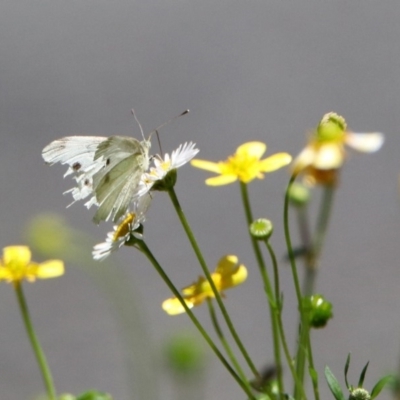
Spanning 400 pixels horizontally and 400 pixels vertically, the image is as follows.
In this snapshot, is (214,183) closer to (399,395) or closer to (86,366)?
(399,395)

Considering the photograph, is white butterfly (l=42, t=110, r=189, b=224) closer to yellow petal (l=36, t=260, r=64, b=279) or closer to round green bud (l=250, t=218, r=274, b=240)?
yellow petal (l=36, t=260, r=64, b=279)

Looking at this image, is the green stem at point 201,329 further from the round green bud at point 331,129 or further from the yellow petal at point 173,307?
the round green bud at point 331,129

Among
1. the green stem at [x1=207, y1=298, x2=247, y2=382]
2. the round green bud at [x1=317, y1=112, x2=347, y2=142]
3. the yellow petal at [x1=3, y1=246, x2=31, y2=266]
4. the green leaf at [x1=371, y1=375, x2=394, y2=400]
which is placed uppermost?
the round green bud at [x1=317, y1=112, x2=347, y2=142]

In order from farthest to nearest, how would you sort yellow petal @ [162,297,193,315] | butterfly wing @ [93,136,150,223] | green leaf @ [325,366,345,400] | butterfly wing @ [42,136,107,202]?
1. butterfly wing @ [42,136,107,202]
2. butterfly wing @ [93,136,150,223]
3. yellow petal @ [162,297,193,315]
4. green leaf @ [325,366,345,400]

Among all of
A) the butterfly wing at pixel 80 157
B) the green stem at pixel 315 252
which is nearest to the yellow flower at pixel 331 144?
the green stem at pixel 315 252

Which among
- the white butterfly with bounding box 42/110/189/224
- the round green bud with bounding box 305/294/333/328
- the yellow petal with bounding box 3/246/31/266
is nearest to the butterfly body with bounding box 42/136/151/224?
the white butterfly with bounding box 42/110/189/224

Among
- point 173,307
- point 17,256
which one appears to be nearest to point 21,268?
point 17,256

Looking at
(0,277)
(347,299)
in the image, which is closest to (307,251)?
(0,277)
